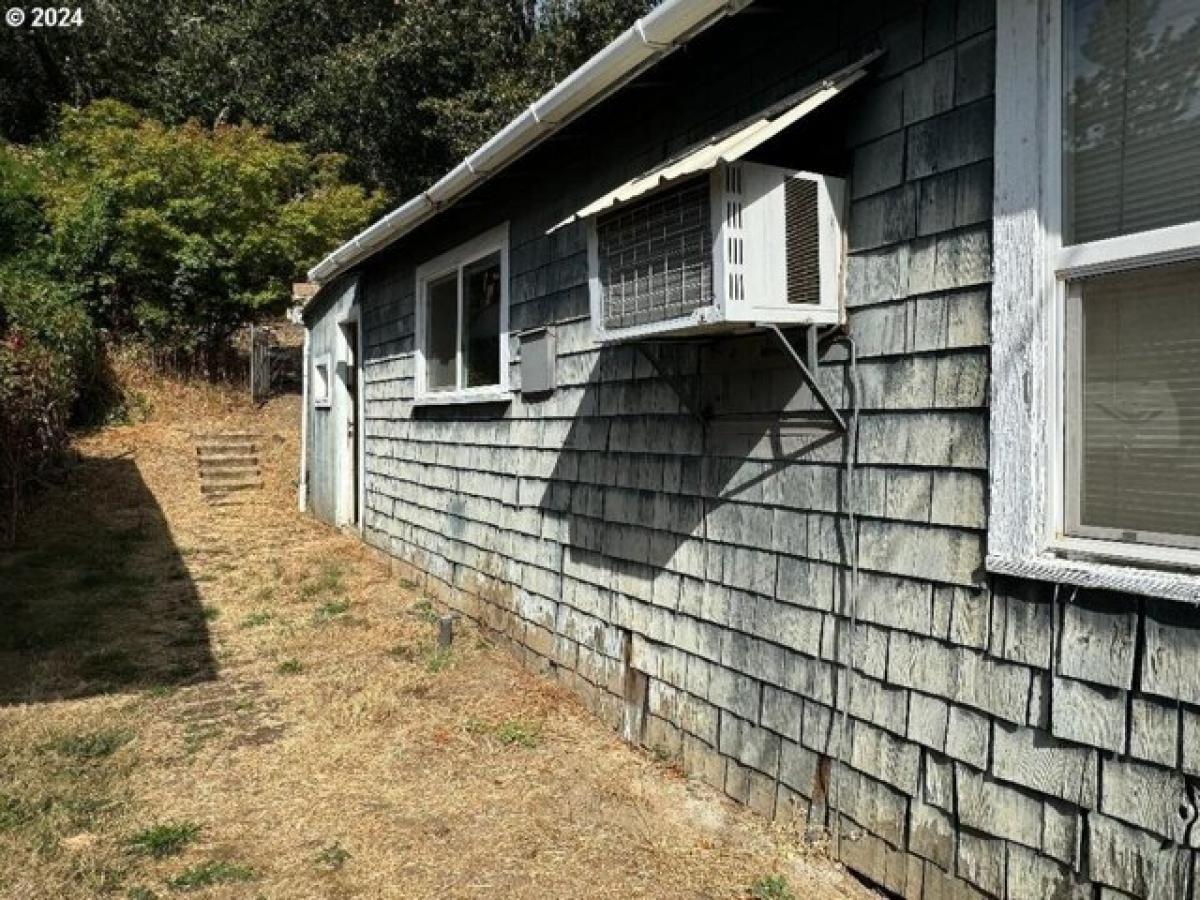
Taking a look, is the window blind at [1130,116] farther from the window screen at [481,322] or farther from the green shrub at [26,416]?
the green shrub at [26,416]

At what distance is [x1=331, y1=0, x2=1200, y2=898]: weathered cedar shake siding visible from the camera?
2223mm

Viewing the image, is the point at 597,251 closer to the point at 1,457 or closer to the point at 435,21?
the point at 1,457

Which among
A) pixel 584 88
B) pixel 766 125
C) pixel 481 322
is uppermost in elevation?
pixel 584 88

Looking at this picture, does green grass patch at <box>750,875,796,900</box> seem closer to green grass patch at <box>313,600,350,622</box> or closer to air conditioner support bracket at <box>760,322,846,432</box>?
air conditioner support bracket at <box>760,322,846,432</box>

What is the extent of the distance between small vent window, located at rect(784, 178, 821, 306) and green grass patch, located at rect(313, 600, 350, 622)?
189 inches

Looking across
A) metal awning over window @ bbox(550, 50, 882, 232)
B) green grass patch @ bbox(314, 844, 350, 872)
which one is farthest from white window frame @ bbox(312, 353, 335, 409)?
metal awning over window @ bbox(550, 50, 882, 232)

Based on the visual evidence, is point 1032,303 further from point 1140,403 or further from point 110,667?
point 110,667

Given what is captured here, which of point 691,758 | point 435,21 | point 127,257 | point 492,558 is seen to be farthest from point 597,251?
point 435,21

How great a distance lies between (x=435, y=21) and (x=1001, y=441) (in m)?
19.9

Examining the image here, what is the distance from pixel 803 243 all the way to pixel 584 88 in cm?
152

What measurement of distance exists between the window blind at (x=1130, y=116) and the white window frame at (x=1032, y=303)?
0.04m

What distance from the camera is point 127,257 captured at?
15766 mm

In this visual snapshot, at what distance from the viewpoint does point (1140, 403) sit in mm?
2168

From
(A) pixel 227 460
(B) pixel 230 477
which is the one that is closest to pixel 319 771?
(B) pixel 230 477
